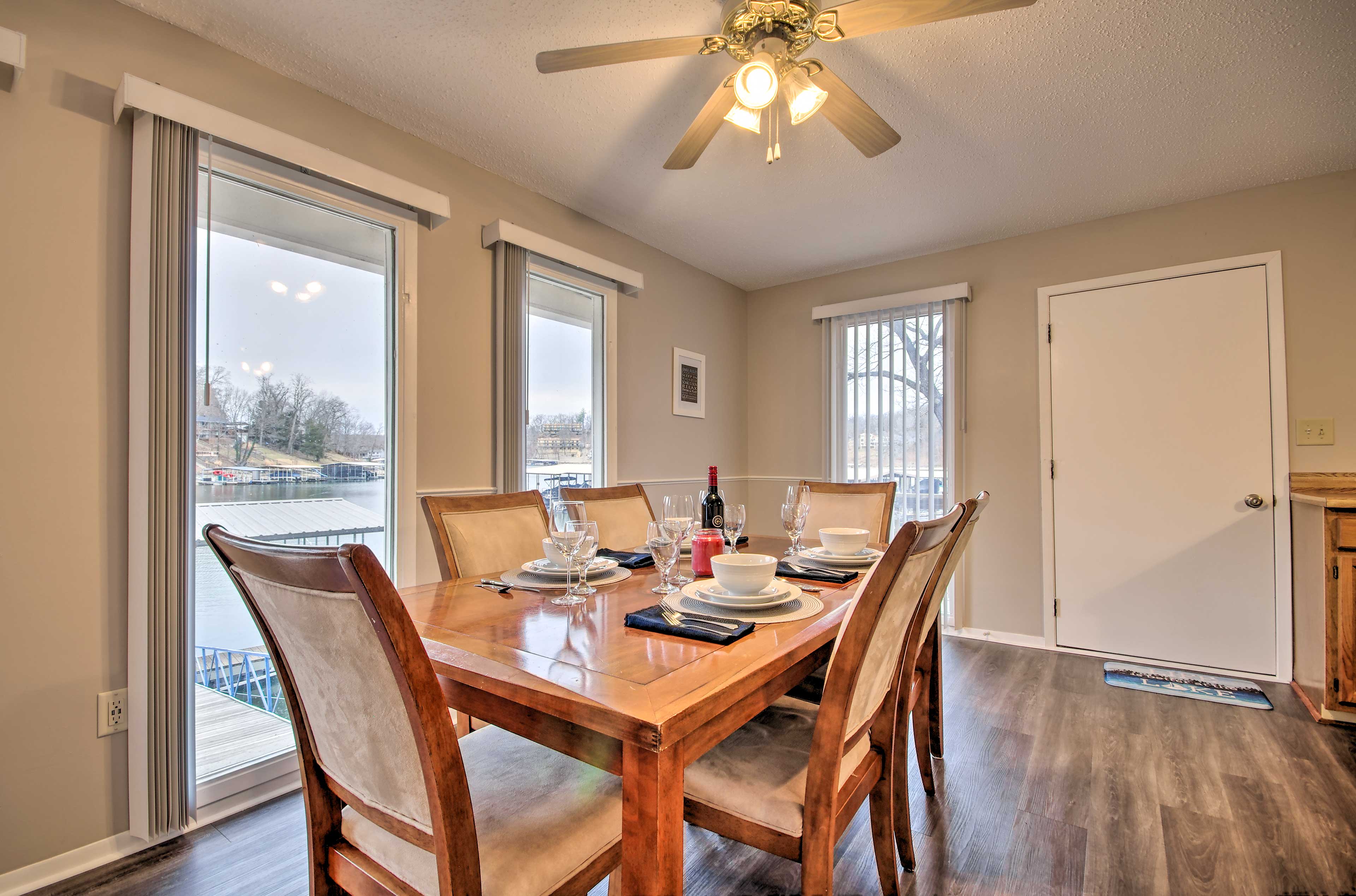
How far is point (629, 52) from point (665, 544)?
1.26m

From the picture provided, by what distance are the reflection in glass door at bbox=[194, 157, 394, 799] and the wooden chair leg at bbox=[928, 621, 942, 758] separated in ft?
6.54

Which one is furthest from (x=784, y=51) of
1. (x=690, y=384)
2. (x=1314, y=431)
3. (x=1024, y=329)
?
(x=1314, y=431)

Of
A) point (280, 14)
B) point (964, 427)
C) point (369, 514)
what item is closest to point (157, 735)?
point (369, 514)

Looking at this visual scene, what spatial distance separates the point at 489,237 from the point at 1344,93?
3.26 metres

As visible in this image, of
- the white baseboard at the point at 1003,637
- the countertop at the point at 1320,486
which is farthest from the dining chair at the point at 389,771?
the countertop at the point at 1320,486

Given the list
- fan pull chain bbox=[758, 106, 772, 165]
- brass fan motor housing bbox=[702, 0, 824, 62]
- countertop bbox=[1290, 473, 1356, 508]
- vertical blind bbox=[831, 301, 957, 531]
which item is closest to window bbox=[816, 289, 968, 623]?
vertical blind bbox=[831, 301, 957, 531]

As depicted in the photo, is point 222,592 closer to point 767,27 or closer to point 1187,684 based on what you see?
point 767,27

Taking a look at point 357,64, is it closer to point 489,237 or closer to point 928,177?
point 489,237

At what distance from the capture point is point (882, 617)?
3.20ft

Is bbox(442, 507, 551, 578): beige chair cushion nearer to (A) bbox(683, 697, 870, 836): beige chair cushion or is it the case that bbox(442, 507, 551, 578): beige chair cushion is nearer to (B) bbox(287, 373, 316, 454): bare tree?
(B) bbox(287, 373, 316, 454): bare tree

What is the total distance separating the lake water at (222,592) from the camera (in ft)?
5.97

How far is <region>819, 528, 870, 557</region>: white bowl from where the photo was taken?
1.80m

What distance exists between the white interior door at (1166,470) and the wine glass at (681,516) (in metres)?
2.62

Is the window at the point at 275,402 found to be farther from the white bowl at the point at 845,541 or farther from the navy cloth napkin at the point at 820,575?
the white bowl at the point at 845,541
